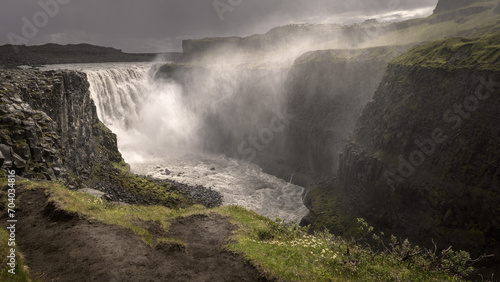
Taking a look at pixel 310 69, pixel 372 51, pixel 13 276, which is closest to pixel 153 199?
pixel 13 276

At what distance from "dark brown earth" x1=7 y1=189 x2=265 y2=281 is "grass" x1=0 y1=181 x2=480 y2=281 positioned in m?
0.55

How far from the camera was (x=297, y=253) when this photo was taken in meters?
13.9

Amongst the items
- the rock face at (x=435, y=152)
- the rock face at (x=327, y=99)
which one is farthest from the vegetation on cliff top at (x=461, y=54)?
the rock face at (x=327, y=99)

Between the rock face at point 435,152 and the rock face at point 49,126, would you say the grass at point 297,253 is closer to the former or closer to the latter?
the rock face at point 49,126

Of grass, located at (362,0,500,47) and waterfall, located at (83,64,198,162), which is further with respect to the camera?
waterfall, located at (83,64,198,162)

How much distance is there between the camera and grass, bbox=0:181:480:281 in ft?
39.1

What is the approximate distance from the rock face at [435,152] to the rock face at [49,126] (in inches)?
1403

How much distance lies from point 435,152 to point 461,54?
535 inches

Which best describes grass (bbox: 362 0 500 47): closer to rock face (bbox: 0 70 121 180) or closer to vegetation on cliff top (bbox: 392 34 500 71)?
vegetation on cliff top (bbox: 392 34 500 71)

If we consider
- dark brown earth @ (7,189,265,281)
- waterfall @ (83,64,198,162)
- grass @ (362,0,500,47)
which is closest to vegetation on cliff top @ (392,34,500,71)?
grass @ (362,0,500,47)

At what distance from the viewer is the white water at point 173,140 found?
179 feet

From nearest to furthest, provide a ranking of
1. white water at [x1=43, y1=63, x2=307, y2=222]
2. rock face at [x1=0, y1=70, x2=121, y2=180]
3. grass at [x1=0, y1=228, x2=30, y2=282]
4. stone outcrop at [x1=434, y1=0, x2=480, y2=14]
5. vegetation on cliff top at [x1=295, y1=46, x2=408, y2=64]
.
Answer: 1. grass at [x1=0, y1=228, x2=30, y2=282]
2. rock face at [x1=0, y1=70, x2=121, y2=180]
3. white water at [x1=43, y1=63, x2=307, y2=222]
4. vegetation on cliff top at [x1=295, y1=46, x2=408, y2=64]
5. stone outcrop at [x1=434, y1=0, x2=480, y2=14]

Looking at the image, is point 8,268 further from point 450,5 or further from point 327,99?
point 450,5

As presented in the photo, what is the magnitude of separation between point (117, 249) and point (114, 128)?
199ft
